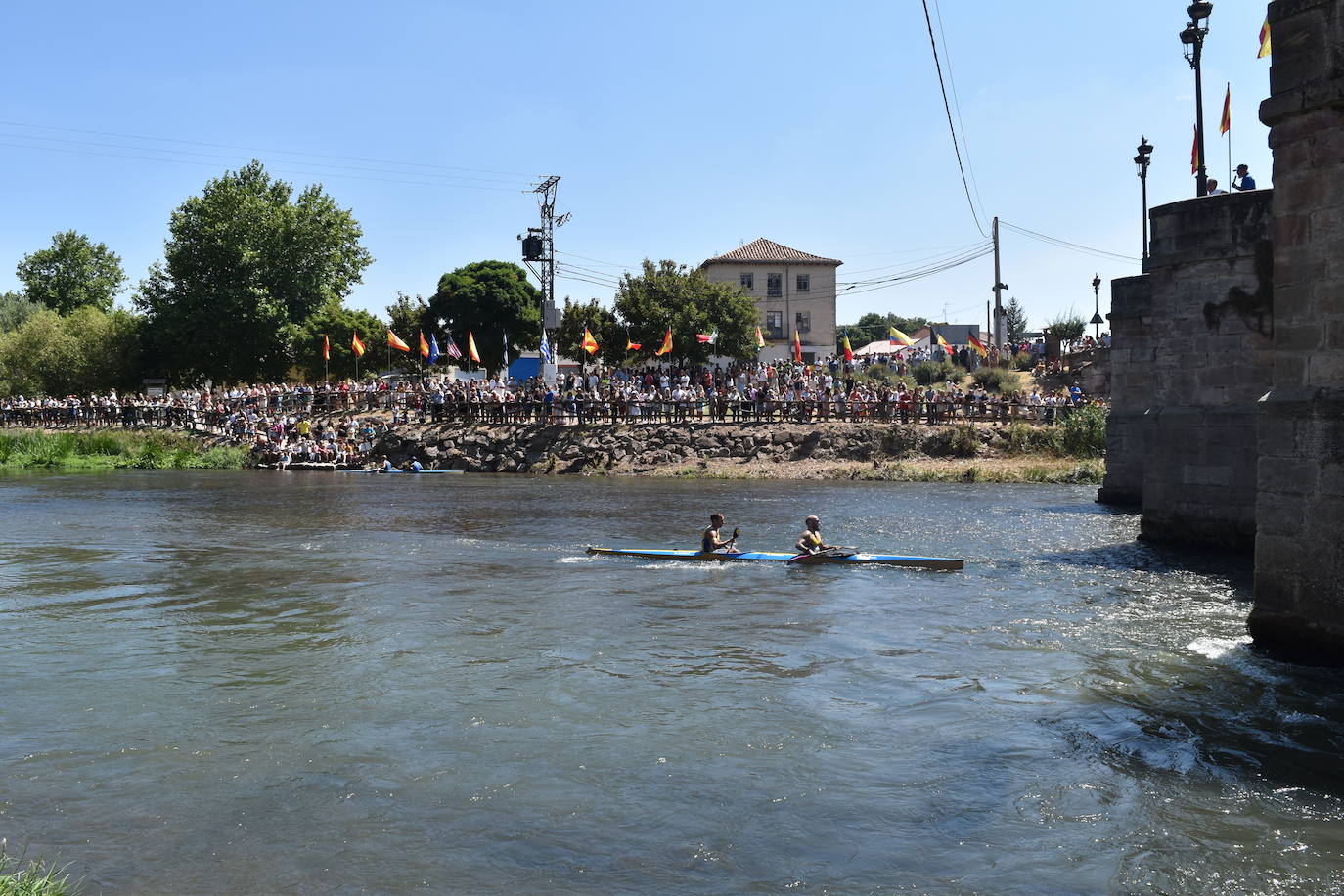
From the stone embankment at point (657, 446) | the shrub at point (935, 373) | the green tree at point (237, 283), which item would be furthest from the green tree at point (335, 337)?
the shrub at point (935, 373)

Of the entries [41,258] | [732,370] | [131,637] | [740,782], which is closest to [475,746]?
[740,782]

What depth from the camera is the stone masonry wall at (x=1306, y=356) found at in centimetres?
948

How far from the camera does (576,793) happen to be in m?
7.88

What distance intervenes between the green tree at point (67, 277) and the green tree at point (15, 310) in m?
2.26

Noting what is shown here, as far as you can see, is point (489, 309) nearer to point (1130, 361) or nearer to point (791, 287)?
point (791, 287)

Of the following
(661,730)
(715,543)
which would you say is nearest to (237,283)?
(715,543)

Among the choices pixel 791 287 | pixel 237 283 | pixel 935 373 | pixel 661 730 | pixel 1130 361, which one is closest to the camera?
pixel 661 730

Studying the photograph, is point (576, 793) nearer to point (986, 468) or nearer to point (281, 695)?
point (281, 695)

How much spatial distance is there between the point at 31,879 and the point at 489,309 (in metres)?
61.0

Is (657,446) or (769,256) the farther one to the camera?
(769,256)

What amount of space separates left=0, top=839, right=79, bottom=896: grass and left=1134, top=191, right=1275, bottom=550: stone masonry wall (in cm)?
1646

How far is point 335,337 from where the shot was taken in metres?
61.0

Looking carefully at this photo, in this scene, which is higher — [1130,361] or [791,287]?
[791,287]

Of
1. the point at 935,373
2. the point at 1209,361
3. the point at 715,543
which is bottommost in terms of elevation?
the point at 715,543
